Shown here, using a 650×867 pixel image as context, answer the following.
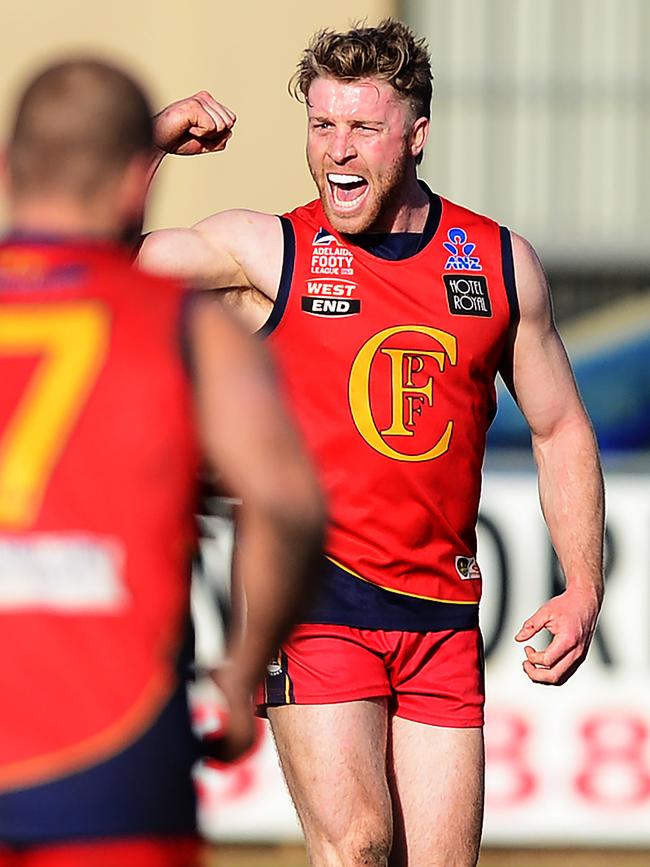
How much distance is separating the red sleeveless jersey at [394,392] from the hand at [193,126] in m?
0.36

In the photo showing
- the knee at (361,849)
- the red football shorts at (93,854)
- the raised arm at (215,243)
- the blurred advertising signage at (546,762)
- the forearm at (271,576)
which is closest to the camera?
the red football shorts at (93,854)

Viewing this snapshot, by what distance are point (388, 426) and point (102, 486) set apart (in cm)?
227

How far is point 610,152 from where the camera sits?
37.1 ft

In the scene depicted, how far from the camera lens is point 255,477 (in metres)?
2.91

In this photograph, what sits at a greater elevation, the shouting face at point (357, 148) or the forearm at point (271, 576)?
the shouting face at point (357, 148)

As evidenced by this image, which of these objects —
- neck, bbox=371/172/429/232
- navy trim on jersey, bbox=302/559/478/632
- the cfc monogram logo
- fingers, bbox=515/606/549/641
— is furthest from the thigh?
neck, bbox=371/172/429/232

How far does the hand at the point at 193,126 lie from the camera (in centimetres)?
506

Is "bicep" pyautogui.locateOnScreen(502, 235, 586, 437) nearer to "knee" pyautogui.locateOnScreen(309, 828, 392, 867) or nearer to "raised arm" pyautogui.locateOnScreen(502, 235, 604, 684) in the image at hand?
"raised arm" pyautogui.locateOnScreen(502, 235, 604, 684)

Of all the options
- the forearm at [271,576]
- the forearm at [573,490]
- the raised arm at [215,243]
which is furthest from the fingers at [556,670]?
the forearm at [271,576]

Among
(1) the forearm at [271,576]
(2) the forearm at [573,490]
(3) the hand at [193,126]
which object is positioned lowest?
(2) the forearm at [573,490]

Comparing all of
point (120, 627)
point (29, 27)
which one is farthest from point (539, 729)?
point (120, 627)

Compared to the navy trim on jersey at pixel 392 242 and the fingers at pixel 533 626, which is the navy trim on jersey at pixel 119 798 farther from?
the navy trim on jersey at pixel 392 242

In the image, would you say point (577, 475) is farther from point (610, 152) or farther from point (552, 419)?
point (610, 152)

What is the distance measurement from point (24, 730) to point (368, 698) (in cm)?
225
